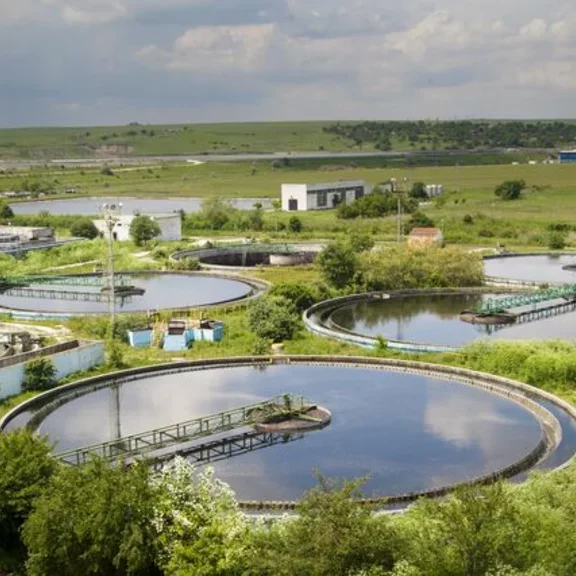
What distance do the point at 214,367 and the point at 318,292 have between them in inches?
560

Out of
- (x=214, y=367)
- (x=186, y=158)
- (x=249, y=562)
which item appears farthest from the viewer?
(x=186, y=158)

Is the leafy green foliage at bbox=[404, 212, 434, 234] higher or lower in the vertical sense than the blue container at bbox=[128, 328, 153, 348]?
higher

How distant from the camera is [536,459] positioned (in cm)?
2370

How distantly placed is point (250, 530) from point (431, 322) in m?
28.6

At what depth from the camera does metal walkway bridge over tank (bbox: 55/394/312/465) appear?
953 inches

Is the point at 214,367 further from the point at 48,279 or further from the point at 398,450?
the point at 48,279

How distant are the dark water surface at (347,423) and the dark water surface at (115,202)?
247 ft

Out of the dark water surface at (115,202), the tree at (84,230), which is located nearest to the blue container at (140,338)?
the tree at (84,230)

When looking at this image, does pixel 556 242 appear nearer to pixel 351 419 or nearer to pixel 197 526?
pixel 351 419

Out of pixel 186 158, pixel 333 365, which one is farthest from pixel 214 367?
pixel 186 158

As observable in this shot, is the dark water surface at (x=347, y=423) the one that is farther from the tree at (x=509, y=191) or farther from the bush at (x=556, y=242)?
the tree at (x=509, y=191)

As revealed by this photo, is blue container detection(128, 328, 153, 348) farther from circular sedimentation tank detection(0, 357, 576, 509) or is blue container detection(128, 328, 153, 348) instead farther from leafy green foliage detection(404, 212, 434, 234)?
leafy green foliage detection(404, 212, 434, 234)

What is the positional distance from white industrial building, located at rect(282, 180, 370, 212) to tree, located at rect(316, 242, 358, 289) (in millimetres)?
46951

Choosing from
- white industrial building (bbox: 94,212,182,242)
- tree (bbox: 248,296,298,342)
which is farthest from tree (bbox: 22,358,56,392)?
white industrial building (bbox: 94,212,182,242)
